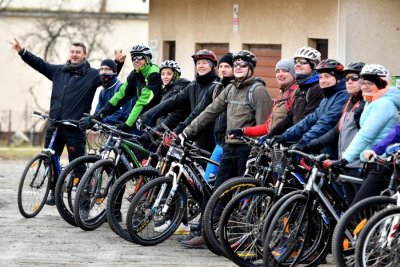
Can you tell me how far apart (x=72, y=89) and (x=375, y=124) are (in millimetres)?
5561

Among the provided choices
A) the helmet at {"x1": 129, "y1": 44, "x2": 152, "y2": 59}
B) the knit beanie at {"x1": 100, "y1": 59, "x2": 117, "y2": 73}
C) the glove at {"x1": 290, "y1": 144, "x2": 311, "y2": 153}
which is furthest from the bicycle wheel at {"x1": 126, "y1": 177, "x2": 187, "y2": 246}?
the knit beanie at {"x1": 100, "y1": 59, "x2": 117, "y2": 73}

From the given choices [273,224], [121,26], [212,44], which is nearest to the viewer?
[273,224]

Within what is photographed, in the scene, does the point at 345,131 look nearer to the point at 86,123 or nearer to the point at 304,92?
the point at 304,92

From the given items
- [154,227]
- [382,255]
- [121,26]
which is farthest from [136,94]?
[121,26]

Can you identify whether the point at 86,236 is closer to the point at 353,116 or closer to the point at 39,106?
the point at 353,116

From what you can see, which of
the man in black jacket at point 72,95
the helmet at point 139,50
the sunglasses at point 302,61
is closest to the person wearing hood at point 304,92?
the sunglasses at point 302,61

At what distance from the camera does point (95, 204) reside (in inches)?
524

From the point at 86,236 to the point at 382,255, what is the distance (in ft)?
14.5

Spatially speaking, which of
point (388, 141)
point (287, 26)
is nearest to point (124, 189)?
point (388, 141)

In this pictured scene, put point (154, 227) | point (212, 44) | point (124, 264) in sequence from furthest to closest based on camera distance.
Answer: point (212, 44) → point (154, 227) → point (124, 264)

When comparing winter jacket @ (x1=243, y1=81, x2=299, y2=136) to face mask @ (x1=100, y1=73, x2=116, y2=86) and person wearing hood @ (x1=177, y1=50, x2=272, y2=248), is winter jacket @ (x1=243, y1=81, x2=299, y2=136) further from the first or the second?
face mask @ (x1=100, y1=73, x2=116, y2=86)

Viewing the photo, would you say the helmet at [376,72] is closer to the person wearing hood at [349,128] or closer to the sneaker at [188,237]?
the person wearing hood at [349,128]

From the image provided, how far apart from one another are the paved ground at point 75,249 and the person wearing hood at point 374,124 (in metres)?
1.76

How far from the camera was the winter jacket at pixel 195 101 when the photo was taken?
12.9m
